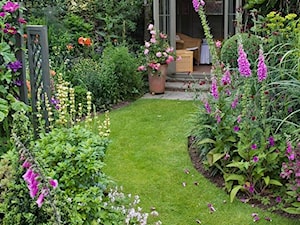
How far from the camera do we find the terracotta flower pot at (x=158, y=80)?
7414mm

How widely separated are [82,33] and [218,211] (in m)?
5.19

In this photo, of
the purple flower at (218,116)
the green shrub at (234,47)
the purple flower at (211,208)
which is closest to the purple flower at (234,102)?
the purple flower at (218,116)

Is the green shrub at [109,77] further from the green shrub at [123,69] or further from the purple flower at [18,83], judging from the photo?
the purple flower at [18,83]

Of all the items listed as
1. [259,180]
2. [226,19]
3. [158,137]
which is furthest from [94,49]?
[259,180]

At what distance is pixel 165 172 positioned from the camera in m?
4.30

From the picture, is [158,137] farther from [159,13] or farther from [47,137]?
[159,13]

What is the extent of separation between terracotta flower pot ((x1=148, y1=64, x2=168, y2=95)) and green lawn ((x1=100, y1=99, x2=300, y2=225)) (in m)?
1.17

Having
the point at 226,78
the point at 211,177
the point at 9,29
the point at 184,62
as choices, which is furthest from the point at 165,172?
the point at 184,62

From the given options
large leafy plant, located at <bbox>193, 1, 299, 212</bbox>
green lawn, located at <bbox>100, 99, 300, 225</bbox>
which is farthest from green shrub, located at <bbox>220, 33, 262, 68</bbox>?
large leafy plant, located at <bbox>193, 1, 299, 212</bbox>

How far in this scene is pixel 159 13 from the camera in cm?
810

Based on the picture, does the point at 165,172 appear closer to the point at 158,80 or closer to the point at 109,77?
the point at 109,77

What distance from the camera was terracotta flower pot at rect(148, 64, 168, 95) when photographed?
7414 millimetres

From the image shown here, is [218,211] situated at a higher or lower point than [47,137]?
lower

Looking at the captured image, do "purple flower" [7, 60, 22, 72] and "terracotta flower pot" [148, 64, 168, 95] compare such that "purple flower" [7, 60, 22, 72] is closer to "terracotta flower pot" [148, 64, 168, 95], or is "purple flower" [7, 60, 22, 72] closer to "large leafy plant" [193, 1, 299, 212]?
"large leafy plant" [193, 1, 299, 212]
